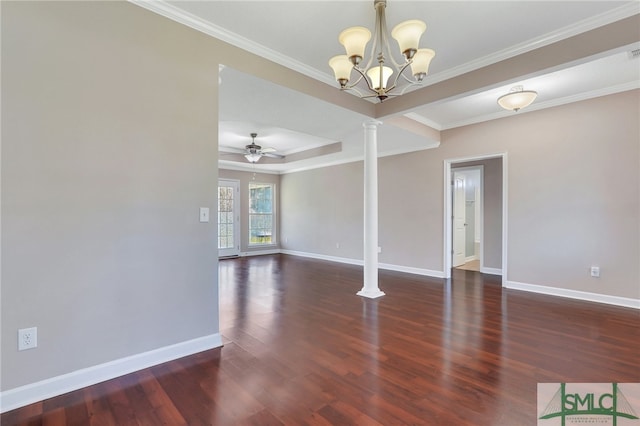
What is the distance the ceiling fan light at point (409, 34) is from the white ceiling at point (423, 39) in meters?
0.43

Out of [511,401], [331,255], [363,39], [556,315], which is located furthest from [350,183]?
[511,401]

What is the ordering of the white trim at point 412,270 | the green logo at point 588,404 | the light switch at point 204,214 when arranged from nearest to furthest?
1. the green logo at point 588,404
2. the light switch at point 204,214
3. the white trim at point 412,270

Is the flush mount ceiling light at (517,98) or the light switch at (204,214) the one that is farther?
the flush mount ceiling light at (517,98)

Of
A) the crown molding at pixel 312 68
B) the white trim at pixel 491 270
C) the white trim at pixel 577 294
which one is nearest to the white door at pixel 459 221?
the white trim at pixel 491 270

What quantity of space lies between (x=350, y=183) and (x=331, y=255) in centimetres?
186

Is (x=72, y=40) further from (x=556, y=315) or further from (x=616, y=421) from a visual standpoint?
(x=556, y=315)

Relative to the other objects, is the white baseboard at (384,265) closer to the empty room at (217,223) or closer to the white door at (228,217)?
the empty room at (217,223)

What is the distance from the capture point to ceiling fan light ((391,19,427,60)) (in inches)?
71.6

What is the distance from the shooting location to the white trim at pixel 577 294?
3.51m

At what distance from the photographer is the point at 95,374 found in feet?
6.30

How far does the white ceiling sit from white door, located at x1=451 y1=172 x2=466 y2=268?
2.59 m

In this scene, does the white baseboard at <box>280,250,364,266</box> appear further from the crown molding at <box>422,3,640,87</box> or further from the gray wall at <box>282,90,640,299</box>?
the crown molding at <box>422,3,640,87</box>

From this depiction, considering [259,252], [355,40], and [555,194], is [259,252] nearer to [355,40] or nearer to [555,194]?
[555,194]

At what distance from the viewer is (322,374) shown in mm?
Result: 2045
